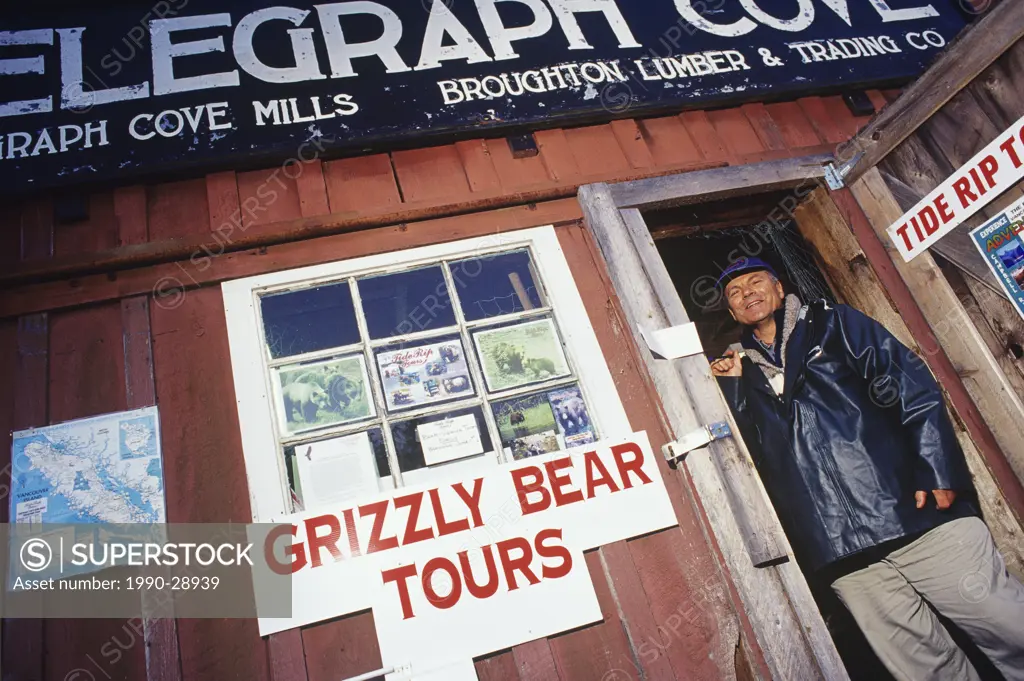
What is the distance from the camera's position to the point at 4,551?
213 centimetres

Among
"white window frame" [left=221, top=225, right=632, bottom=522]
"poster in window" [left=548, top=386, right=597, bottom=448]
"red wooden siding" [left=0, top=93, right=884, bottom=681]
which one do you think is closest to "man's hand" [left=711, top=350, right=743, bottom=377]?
"red wooden siding" [left=0, top=93, right=884, bottom=681]

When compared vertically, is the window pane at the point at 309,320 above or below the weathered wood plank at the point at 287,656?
above

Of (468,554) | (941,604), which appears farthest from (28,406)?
(941,604)

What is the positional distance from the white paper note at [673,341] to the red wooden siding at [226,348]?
15 cm

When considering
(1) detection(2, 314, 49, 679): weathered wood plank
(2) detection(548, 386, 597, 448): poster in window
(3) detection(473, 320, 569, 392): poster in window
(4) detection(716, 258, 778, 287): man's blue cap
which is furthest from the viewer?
(4) detection(716, 258, 778, 287): man's blue cap

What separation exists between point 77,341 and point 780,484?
3336 mm

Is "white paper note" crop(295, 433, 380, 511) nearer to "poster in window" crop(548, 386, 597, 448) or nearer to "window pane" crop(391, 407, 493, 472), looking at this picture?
"window pane" crop(391, 407, 493, 472)

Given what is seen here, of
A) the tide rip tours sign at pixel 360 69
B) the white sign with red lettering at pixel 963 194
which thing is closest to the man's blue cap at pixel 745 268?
the white sign with red lettering at pixel 963 194

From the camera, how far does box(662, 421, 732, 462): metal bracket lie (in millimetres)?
2467

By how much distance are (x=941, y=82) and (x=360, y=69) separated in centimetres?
281

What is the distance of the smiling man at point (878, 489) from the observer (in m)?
2.61

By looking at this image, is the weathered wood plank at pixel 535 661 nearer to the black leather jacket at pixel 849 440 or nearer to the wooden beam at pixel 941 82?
the black leather jacket at pixel 849 440

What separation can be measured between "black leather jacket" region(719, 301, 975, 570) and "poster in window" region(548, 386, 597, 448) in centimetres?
121

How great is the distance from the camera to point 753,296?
3.56m
